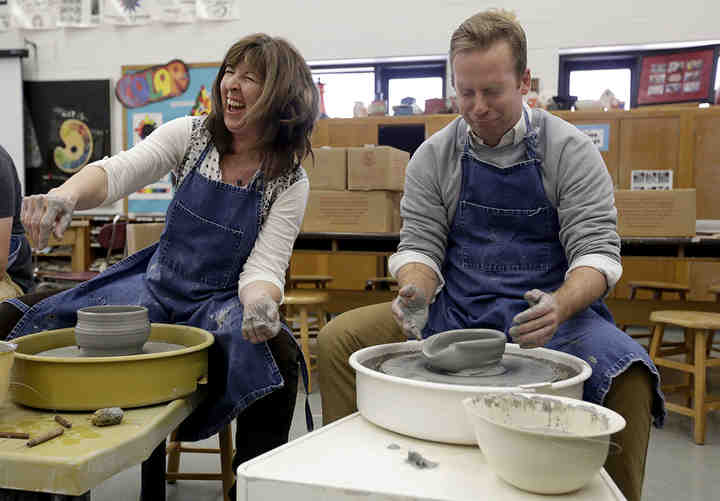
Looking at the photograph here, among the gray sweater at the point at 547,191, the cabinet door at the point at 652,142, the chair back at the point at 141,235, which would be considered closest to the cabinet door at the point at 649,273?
the cabinet door at the point at 652,142

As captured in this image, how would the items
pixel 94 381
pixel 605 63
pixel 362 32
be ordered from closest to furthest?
pixel 94 381 < pixel 605 63 < pixel 362 32

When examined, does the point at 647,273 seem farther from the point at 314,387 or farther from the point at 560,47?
the point at 314,387

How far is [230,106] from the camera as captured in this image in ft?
5.40

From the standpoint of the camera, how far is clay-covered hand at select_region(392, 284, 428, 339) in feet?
4.69

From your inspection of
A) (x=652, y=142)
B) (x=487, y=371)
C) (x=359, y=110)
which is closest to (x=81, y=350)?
(x=487, y=371)

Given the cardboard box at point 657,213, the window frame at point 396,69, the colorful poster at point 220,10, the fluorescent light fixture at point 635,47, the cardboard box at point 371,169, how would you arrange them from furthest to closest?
the colorful poster at point 220,10 → the window frame at point 396,69 → the fluorescent light fixture at point 635,47 → the cardboard box at point 371,169 → the cardboard box at point 657,213

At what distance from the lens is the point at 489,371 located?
46.1 inches

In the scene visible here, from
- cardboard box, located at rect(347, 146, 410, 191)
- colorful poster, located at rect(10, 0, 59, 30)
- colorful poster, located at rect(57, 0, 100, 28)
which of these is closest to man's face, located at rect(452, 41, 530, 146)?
cardboard box, located at rect(347, 146, 410, 191)

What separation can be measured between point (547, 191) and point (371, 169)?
2106 millimetres

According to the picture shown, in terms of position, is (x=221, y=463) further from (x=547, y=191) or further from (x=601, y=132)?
(x=601, y=132)

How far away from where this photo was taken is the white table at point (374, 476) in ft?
2.76

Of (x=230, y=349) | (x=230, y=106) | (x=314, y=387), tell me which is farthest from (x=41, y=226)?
(x=314, y=387)

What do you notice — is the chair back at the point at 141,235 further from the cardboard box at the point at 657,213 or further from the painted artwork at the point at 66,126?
the painted artwork at the point at 66,126

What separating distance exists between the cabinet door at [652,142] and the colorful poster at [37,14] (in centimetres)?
672
